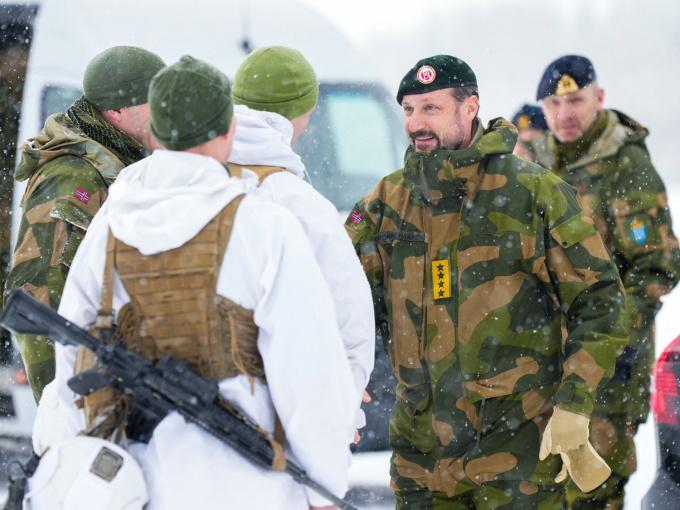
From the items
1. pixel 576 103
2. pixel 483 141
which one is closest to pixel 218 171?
pixel 483 141

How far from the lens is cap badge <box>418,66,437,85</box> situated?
2.63 metres

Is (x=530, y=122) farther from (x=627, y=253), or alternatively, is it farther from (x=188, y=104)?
(x=188, y=104)

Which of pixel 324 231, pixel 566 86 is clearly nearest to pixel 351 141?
pixel 566 86

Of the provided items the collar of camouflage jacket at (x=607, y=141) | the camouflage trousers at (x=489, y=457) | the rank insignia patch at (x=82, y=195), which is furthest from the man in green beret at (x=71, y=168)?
the collar of camouflage jacket at (x=607, y=141)

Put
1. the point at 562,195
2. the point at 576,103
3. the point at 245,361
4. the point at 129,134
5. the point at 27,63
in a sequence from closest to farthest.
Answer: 1. the point at 245,361
2. the point at 562,195
3. the point at 129,134
4. the point at 576,103
5. the point at 27,63

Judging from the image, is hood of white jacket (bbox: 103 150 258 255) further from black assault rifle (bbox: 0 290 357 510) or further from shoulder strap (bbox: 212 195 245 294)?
black assault rifle (bbox: 0 290 357 510)

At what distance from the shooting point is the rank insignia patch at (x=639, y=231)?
11.7ft

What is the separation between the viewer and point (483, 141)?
2.54m

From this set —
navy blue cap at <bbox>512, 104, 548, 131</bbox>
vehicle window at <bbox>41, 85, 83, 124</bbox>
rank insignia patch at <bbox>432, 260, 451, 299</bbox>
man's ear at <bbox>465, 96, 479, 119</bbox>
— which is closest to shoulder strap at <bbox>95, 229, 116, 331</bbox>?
rank insignia patch at <bbox>432, 260, 451, 299</bbox>

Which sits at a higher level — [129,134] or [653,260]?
[129,134]

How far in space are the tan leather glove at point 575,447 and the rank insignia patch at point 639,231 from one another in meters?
1.48

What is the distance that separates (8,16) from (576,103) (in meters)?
3.50

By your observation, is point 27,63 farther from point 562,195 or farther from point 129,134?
point 562,195

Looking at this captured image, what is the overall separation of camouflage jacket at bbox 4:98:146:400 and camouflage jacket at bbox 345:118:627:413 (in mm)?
1018
